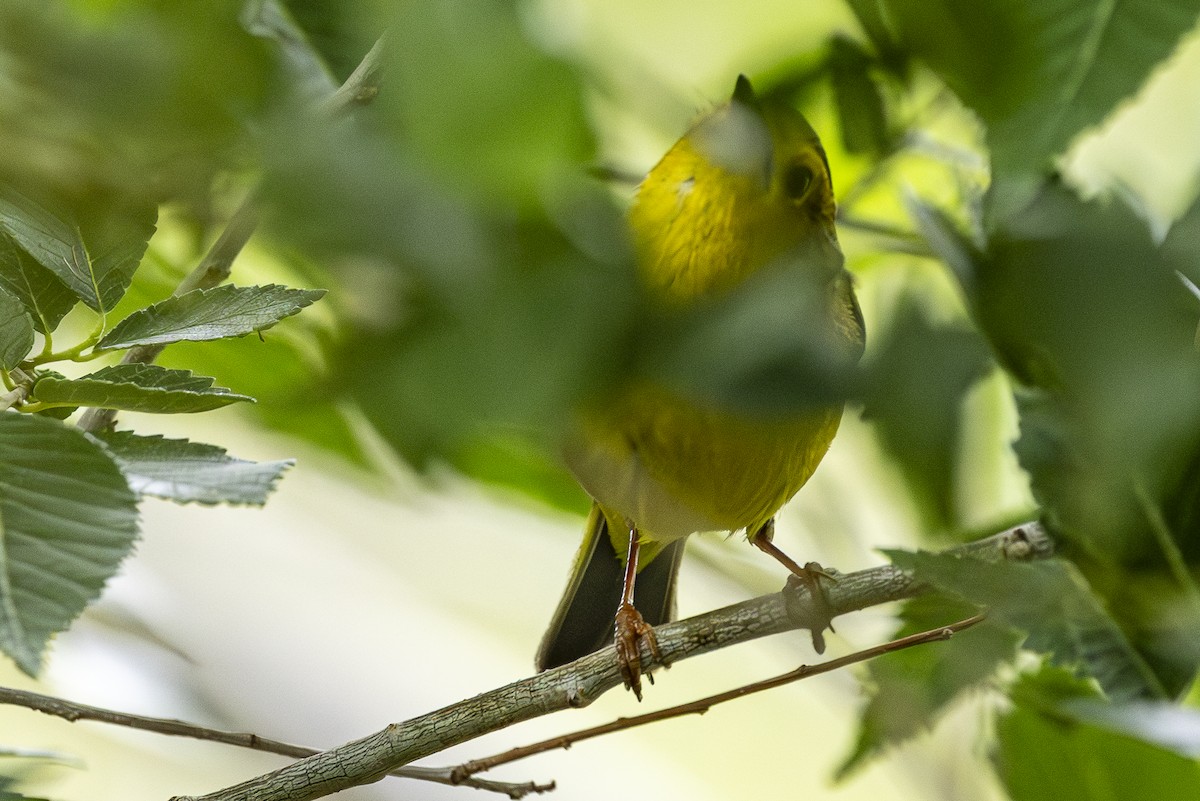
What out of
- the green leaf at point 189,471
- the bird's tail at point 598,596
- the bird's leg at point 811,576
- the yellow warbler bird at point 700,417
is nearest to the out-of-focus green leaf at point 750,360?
the yellow warbler bird at point 700,417

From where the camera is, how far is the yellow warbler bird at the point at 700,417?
0.40m

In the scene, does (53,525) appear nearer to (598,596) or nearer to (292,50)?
(292,50)

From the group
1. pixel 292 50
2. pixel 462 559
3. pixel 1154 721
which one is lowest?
pixel 1154 721

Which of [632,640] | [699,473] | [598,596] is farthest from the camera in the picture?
[598,596]

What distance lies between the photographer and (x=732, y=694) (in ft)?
1.95

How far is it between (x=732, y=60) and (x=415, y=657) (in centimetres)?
146

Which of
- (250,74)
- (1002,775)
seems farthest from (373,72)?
(1002,775)

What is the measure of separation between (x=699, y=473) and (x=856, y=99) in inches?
12.9

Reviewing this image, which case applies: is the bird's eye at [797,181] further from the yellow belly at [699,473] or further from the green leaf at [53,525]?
the green leaf at [53,525]

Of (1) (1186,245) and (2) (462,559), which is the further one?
(2) (462,559)

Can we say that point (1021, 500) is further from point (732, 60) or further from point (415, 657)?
point (415, 657)

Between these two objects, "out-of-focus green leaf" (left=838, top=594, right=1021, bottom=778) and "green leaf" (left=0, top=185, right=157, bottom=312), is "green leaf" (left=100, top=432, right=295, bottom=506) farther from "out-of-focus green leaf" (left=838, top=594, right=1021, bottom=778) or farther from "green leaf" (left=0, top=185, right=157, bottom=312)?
"out-of-focus green leaf" (left=838, top=594, right=1021, bottom=778)

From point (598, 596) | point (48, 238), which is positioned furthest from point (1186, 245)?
point (598, 596)

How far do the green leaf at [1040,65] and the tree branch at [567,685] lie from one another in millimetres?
276
